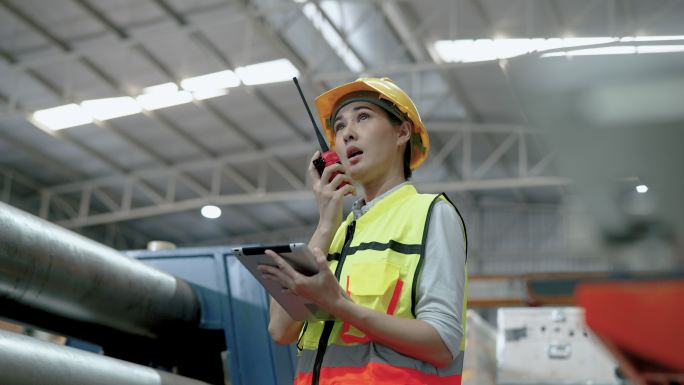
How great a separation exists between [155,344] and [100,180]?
16.5 metres

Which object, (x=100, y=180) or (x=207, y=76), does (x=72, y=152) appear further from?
(x=207, y=76)

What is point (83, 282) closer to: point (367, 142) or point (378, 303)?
point (367, 142)

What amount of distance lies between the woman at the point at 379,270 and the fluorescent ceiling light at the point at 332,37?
11590 millimetres

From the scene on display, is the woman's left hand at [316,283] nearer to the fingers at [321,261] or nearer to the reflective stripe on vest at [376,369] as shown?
the fingers at [321,261]

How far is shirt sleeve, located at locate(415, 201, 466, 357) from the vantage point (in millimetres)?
2135

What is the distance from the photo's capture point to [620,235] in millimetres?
836

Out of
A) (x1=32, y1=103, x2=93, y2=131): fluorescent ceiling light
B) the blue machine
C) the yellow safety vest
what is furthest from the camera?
(x1=32, y1=103, x2=93, y2=131): fluorescent ceiling light

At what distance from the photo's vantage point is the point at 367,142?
8.52ft

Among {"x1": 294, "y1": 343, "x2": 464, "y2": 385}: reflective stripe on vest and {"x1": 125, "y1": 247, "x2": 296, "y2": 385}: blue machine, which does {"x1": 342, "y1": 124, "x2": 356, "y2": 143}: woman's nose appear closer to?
{"x1": 294, "y1": 343, "x2": 464, "y2": 385}: reflective stripe on vest

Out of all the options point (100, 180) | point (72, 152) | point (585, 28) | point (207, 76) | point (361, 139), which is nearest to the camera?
point (361, 139)

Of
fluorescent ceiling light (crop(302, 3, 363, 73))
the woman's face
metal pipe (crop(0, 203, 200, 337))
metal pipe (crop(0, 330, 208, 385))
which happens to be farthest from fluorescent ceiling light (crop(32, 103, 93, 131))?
the woman's face

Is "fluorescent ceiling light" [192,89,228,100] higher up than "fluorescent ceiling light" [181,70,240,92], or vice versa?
"fluorescent ceiling light" [181,70,240,92]

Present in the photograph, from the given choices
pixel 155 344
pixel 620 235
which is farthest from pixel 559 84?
pixel 155 344

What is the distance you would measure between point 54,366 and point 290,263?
1296 millimetres
